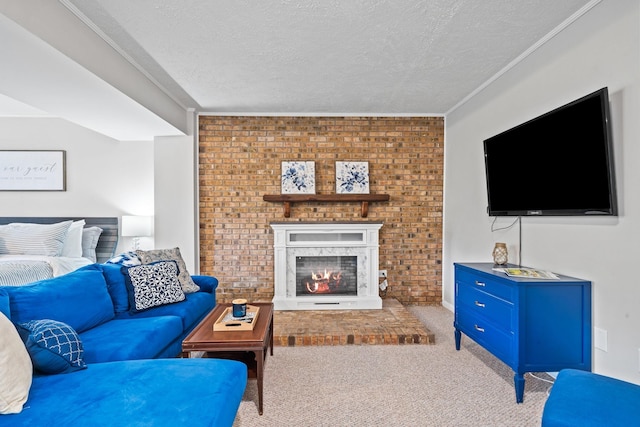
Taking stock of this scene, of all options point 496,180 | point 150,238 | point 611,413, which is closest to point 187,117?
point 150,238

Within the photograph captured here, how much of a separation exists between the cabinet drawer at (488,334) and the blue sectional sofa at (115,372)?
1.74m

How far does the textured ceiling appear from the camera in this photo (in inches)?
84.7

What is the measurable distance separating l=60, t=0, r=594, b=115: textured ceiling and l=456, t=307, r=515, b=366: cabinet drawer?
2.13 metres

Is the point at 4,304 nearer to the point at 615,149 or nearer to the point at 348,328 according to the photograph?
the point at 348,328

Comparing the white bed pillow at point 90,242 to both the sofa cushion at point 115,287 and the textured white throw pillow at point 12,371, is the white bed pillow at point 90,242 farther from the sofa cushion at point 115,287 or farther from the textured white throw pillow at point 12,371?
the textured white throw pillow at point 12,371

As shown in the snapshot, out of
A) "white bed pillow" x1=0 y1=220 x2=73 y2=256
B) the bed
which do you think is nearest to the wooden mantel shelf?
the bed

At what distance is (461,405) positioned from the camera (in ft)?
6.92

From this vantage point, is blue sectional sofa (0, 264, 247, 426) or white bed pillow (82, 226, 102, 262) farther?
white bed pillow (82, 226, 102, 262)

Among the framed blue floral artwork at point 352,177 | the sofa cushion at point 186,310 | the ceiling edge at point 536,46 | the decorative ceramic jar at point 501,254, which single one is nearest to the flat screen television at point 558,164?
the decorative ceramic jar at point 501,254

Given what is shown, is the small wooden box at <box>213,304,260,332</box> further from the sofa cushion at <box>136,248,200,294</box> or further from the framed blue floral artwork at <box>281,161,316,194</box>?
the framed blue floral artwork at <box>281,161,316,194</box>

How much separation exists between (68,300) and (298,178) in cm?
276

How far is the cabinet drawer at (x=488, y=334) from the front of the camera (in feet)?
7.48

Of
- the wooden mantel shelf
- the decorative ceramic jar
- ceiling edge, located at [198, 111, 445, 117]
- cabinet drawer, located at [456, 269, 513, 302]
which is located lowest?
cabinet drawer, located at [456, 269, 513, 302]

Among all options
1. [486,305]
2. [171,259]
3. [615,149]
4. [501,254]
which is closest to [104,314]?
[171,259]
